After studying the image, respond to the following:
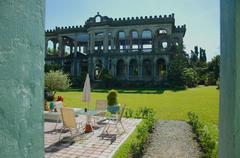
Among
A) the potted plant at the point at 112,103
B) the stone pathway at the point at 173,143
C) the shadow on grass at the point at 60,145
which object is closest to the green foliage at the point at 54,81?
the potted plant at the point at 112,103

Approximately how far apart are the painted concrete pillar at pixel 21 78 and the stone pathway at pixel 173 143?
5.85 meters

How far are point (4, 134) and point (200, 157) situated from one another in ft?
21.2

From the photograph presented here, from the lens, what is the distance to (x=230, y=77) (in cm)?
270

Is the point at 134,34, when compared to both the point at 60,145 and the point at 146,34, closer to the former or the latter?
the point at 146,34

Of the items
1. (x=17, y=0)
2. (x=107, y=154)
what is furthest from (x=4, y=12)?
(x=107, y=154)

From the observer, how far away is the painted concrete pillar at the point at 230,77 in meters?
2.55

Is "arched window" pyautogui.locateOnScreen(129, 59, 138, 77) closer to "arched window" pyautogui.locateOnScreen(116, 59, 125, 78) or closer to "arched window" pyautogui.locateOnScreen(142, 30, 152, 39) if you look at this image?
"arched window" pyautogui.locateOnScreen(116, 59, 125, 78)

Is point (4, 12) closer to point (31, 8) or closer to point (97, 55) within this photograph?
point (31, 8)

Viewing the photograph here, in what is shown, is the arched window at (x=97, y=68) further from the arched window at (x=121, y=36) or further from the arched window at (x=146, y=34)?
the arched window at (x=146, y=34)

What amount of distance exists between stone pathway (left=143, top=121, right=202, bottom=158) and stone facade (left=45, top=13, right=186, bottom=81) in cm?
2953

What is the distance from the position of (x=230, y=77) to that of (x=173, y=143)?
20.3 ft

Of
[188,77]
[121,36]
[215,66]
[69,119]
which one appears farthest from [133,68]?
[69,119]

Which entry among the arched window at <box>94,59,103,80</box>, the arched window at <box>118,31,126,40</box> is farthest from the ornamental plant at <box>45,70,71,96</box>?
the arched window at <box>118,31,126,40</box>

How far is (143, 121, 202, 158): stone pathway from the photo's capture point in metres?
7.38
